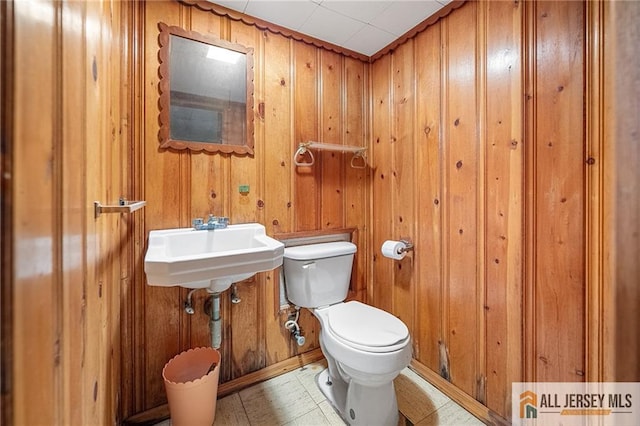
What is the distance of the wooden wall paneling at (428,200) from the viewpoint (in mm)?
1488

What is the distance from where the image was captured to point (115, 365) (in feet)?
3.53

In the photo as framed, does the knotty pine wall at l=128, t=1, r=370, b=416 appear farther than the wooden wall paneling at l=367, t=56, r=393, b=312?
No

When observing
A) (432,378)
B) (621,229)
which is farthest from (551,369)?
(621,229)

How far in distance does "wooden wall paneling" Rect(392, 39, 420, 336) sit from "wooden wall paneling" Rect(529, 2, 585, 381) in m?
0.63

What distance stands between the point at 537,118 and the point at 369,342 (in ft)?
3.86

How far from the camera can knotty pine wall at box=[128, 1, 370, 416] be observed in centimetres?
129

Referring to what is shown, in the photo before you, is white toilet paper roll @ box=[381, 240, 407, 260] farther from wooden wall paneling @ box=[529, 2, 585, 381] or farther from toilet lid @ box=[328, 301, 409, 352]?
wooden wall paneling @ box=[529, 2, 585, 381]

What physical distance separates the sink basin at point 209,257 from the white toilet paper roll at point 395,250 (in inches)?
28.4

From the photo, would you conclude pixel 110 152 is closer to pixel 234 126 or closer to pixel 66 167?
pixel 66 167

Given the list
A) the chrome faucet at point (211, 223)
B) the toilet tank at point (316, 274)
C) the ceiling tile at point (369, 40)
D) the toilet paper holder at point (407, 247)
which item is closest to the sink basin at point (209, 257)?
the chrome faucet at point (211, 223)

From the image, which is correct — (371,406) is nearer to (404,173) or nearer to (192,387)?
(192,387)

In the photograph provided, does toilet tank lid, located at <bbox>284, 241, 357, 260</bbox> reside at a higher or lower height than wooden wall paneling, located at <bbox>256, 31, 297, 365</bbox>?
lower

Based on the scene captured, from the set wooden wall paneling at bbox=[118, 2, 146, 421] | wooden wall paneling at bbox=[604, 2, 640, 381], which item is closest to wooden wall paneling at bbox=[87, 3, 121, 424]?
wooden wall paneling at bbox=[118, 2, 146, 421]

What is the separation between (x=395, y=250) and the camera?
1582 mm
